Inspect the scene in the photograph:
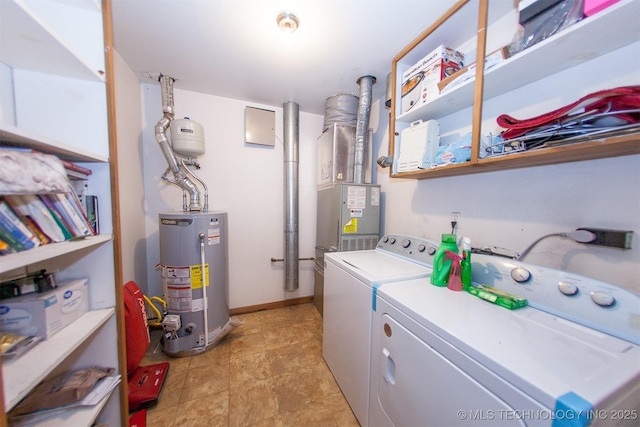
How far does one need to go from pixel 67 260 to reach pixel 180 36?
1.50m

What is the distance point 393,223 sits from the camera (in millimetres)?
1910

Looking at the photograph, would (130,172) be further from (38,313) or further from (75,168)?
(38,313)

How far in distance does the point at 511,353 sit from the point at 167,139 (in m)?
2.52

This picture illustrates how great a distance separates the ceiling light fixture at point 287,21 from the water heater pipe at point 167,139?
1.25 meters

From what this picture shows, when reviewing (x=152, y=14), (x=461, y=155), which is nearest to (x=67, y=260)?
(x=152, y=14)

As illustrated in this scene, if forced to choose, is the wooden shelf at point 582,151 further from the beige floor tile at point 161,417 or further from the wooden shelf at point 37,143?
the beige floor tile at point 161,417

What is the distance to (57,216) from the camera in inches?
28.8

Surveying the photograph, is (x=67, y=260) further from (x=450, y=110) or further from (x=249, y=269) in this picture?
(x=450, y=110)

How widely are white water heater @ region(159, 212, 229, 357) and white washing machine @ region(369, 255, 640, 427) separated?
1400 mm

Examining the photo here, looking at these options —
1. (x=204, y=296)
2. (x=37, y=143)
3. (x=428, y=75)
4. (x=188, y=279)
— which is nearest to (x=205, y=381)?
(x=204, y=296)

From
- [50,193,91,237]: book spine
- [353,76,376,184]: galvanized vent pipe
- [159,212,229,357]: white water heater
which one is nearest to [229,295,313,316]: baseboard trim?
[159,212,229,357]: white water heater

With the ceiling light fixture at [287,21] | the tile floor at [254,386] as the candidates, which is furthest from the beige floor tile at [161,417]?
the ceiling light fixture at [287,21]

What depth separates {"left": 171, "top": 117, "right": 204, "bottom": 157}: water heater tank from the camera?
1.80 m

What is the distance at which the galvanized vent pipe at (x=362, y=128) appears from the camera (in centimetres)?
187
